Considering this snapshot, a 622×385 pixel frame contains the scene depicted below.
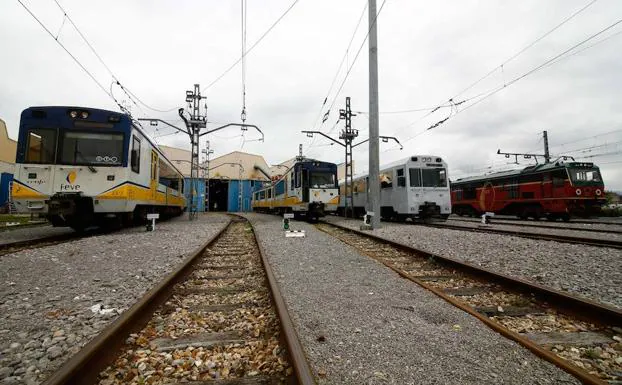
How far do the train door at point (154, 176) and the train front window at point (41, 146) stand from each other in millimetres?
3329

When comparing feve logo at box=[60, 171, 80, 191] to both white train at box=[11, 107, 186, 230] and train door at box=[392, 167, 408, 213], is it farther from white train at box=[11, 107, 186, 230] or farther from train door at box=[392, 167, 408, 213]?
train door at box=[392, 167, 408, 213]

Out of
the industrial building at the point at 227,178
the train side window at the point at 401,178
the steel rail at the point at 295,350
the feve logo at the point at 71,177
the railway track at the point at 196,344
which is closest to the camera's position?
the steel rail at the point at 295,350

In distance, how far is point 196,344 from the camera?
239 centimetres

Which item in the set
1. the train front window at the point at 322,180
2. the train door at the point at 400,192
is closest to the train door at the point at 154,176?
the train front window at the point at 322,180

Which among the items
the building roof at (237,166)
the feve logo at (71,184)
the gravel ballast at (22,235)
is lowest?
the gravel ballast at (22,235)

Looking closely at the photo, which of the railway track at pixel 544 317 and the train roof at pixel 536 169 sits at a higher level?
the train roof at pixel 536 169

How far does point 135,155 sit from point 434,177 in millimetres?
12188

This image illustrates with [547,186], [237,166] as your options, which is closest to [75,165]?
[547,186]

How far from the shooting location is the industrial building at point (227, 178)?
40250 mm

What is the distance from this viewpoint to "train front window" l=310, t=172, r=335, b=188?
1576cm

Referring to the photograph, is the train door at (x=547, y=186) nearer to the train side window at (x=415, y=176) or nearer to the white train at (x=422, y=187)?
the white train at (x=422, y=187)

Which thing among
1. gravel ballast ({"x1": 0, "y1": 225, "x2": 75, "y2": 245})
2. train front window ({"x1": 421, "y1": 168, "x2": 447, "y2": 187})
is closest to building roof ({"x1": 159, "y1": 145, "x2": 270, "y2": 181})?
train front window ({"x1": 421, "y1": 168, "x2": 447, "y2": 187})

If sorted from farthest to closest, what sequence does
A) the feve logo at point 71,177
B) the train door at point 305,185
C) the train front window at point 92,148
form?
the train door at point 305,185 → the train front window at point 92,148 → the feve logo at point 71,177

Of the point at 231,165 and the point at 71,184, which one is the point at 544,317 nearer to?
the point at 71,184
